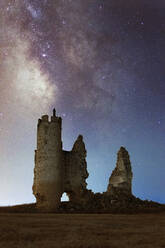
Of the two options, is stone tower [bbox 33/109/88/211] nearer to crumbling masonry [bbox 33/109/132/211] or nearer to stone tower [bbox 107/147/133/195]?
crumbling masonry [bbox 33/109/132/211]

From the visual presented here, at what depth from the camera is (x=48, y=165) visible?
26.5 metres

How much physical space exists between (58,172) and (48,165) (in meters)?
1.10

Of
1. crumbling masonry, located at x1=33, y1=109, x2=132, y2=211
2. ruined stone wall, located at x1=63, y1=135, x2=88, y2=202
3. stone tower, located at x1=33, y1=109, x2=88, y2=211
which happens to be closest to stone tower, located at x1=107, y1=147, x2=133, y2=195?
crumbling masonry, located at x1=33, y1=109, x2=132, y2=211

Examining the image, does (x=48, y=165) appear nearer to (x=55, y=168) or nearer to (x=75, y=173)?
(x=55, y=168)

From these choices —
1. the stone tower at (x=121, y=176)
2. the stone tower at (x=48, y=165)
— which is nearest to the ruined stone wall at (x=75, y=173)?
the stone tower at (x=48, y=165)

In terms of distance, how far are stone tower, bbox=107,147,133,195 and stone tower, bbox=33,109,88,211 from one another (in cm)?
355

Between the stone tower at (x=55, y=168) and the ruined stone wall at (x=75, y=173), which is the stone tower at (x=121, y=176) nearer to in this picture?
the ruined stone wall at (x=75, y=173)

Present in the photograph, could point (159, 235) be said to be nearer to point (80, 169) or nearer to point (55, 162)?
point (55, 162)

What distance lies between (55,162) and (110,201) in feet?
20.3

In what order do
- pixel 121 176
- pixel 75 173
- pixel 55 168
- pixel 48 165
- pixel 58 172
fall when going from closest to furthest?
pixel 48 165
pixel 55 168
pixel 58 172
pixel 75 173
pixel 121 176

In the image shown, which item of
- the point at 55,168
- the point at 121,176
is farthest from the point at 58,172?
the point at 121,176

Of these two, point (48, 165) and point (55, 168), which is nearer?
point (48, 165)

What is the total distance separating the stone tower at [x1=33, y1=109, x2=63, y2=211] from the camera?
2628cm

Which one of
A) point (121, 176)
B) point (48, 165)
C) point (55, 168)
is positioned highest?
point (48, 165)
